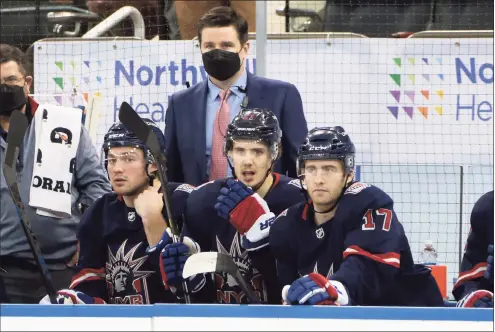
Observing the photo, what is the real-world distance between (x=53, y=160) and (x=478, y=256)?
1643 mm

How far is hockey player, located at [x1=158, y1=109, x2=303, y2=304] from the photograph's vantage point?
12.4 feet

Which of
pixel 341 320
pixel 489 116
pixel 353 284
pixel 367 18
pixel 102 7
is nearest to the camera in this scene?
pixel 341 320

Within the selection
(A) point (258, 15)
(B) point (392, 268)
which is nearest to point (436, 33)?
(A) point (258, 15)

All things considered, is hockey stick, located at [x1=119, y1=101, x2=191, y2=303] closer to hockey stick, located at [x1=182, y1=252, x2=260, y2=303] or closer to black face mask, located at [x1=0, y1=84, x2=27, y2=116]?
hockey stick, located at [x1=182, y1=252, x2=260, y2=303]

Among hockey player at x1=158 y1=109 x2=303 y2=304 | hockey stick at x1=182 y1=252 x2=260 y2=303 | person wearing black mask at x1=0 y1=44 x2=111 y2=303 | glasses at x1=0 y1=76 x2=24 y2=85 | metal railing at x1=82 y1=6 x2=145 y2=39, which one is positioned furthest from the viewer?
metal railing at x1=82 y1=6 x2=145 y2=39

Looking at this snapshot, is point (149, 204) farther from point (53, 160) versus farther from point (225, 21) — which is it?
point (225, 21)

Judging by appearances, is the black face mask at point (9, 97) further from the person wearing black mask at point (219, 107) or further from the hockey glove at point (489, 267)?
the hockey glove at point (489, 267)

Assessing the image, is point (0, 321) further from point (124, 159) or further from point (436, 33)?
point (436, 33)

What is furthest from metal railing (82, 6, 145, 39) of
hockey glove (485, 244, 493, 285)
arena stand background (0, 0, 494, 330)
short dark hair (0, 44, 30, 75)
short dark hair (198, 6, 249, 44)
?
hockey glove (485, 244, 493, 285)

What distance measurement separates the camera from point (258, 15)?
17.1 ft

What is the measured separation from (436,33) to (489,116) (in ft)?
1.55

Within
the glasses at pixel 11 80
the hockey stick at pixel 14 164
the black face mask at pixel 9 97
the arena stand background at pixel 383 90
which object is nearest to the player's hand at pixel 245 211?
the hockey stick at pixel 14 164

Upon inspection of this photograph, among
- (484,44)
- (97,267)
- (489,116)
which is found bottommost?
(97,267)

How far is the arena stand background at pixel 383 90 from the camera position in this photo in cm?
554
